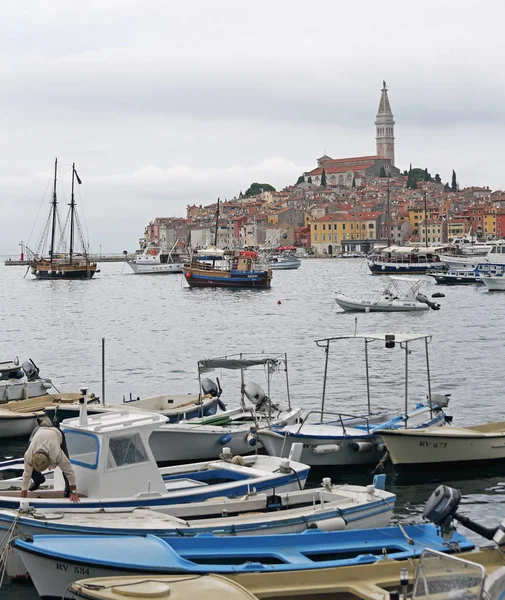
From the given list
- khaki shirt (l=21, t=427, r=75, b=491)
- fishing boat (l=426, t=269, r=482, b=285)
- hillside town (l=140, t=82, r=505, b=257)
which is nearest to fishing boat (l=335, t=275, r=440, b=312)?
fishing boat (l=426, t=269, r=482, b=285)

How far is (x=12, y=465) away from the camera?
1307 centimetres

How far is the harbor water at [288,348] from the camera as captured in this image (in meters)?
21.1

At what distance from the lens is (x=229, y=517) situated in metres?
10.8

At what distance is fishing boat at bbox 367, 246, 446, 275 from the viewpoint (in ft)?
322

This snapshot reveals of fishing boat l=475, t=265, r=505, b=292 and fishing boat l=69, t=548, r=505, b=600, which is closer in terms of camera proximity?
fishing boat l=69, t=548, r=505, b=600

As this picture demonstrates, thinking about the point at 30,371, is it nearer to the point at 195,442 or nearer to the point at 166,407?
the point at 166,407

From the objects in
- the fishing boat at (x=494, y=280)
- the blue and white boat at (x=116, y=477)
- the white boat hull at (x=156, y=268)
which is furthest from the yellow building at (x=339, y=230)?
the blue and white boat at (x=116, y=477)

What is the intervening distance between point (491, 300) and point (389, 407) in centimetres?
4327

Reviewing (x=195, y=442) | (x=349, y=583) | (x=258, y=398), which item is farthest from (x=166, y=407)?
(x=349, y=583)

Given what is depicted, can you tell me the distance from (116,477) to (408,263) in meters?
93.0

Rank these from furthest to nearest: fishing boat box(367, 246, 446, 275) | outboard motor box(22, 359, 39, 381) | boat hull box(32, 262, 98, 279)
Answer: boat hull box(32, 262, 98, 279), fishing boat box(367, 246, 446, 275), outboard motor box(22, 359, 39, 381)

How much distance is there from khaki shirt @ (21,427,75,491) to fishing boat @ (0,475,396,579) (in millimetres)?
509

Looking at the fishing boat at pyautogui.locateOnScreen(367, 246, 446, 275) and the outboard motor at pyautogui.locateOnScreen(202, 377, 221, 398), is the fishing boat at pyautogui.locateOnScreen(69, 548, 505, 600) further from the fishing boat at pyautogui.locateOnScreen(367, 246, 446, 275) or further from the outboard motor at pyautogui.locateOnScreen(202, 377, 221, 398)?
the fishing boat at pyautogui.locateOnScreen(367, 246, 446, 275)

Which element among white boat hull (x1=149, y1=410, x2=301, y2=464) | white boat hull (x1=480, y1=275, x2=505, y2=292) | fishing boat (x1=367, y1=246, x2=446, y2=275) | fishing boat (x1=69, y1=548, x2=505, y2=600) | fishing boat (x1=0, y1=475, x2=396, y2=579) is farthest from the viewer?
fishing boat (x1=367, y1=246, x2=446, y2=275)
